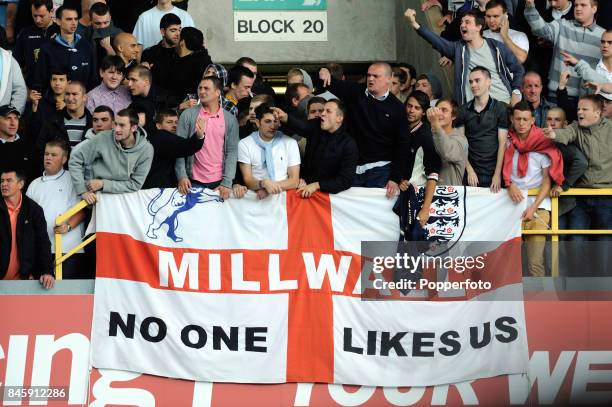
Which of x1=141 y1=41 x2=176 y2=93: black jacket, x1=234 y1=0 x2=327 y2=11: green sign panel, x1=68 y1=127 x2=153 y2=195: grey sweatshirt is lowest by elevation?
x1=68 y1=127 x2=153 y2=195: grey sweatshirt

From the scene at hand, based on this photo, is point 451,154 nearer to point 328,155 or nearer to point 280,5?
point 328,155

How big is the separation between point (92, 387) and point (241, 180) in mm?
2575

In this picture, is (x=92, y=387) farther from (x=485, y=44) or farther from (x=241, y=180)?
(x=485, y=44)

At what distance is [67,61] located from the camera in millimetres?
15297

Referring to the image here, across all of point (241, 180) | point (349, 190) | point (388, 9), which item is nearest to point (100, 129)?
point (241, 180)

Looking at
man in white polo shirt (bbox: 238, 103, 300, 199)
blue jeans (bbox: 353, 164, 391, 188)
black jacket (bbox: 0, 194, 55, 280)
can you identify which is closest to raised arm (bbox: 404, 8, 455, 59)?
blue jeans (bbox: 353, 164, 391, 188)

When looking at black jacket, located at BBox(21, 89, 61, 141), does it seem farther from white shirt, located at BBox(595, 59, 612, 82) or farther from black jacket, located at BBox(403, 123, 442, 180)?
white shirt, located at BBox(595, 59, 612, 82)

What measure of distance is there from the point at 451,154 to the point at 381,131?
749 millimetres

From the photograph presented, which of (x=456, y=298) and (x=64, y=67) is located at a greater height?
(x=64, y=67)

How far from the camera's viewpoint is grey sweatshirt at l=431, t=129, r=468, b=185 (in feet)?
43.7

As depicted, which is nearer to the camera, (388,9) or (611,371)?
(611,371)

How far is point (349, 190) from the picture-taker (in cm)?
1331

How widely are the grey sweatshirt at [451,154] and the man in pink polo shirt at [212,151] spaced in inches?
81.3

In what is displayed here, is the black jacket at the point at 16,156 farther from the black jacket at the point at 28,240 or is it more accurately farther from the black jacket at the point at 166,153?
the black jacket at the point at 166,153
